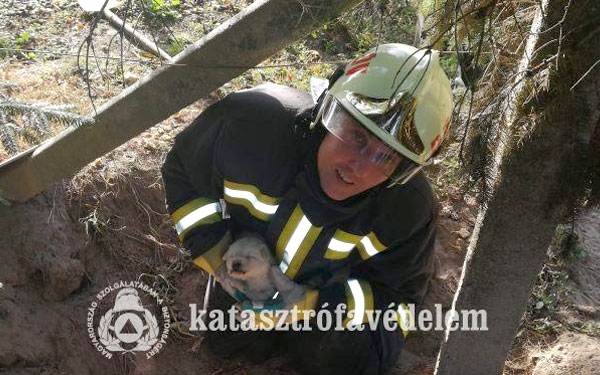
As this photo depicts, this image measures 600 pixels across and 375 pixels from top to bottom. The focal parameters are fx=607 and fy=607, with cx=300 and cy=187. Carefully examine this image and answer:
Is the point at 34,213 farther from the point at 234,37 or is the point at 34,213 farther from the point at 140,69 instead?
the point at 234,37

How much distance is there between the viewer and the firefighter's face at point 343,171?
8.31 ft

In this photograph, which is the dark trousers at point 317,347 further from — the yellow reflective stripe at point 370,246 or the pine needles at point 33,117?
the pine needles at point 33,117

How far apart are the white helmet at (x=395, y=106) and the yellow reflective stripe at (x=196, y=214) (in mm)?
771

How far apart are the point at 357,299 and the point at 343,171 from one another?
0.77 meters

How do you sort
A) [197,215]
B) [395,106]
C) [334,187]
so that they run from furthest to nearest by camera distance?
[197,215], [334,187], [395,106]

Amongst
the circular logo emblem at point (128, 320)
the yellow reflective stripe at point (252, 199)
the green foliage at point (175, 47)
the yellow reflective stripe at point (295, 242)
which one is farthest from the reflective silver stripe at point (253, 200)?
the green foliage at point (175, 47)

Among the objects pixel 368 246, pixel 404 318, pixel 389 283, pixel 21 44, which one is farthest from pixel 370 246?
pixel 21 44

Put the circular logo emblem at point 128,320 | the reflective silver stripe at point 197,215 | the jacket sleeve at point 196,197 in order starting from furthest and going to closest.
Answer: the circular logo emblem at point 128,320 → the reflective silver stripe at point 197,215 → the jacket sleeve at point 196,197

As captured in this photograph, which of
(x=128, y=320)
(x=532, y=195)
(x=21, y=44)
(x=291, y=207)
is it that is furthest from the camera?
(x=21, y=44)

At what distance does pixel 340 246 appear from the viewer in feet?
9.55

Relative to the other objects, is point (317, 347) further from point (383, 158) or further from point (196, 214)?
point (383, 158)

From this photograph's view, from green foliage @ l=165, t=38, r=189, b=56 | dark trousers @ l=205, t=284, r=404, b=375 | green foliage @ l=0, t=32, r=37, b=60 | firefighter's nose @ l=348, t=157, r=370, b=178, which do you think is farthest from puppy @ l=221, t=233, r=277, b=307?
green foliage @ l=0, t=32, r=37, b=60

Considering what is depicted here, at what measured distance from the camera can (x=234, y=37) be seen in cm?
222

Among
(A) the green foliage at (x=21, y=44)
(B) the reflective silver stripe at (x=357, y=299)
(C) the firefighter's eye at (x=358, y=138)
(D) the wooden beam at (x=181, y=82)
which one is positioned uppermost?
(A) the green foliage at (x=21, y=44)
